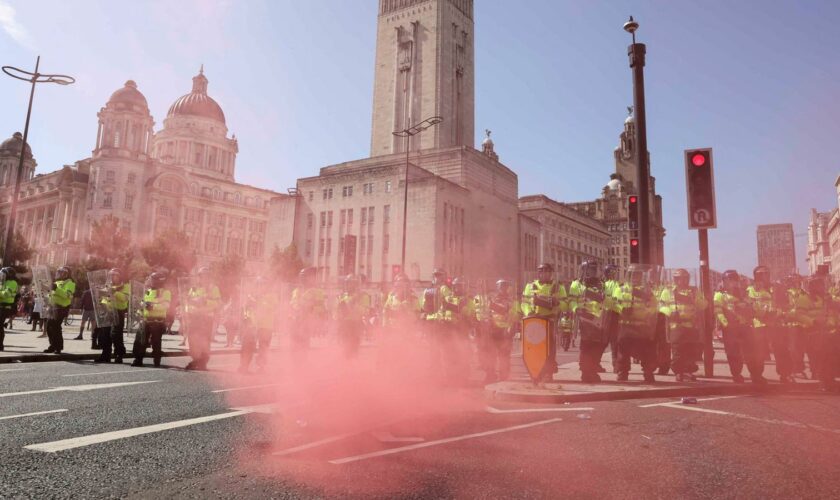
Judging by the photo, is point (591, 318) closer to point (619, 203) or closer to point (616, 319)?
point (616, 319)

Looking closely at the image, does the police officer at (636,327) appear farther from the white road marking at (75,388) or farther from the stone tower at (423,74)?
the stone tower at (423,74)

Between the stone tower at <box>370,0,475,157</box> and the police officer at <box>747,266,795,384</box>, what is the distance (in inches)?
2026

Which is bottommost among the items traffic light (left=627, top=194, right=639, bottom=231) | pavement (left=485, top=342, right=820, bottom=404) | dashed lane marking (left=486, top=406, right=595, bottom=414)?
dashed lane marking (left=486, top=406, right=595, bottom=414)

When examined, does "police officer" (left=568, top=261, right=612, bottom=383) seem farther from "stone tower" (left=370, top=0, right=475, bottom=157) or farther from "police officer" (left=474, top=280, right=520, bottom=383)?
"stone tower" (left=370, top=0, right=475, bottom=157)

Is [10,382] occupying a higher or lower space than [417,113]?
lower

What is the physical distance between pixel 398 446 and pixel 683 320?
20.1 feet

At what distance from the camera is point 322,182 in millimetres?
56125

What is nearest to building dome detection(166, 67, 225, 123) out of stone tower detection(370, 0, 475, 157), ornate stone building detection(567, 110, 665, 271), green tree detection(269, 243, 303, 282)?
stone tower detection(370, 0, 475, 157)

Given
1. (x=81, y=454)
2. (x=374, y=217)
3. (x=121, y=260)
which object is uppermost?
(x=374, y=217)

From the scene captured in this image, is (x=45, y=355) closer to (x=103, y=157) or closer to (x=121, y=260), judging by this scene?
(x=121, y=260)

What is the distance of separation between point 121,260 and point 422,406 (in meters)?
38.5

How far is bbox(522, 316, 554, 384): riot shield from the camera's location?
7297 mm

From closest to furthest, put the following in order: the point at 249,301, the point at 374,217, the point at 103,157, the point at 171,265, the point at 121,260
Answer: the point at 249,301 → the point at 121,260 → the point at 171,265 → the point at 374,217 → the point at 103,157

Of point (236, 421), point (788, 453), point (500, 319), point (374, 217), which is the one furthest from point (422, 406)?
point (374, 217)
